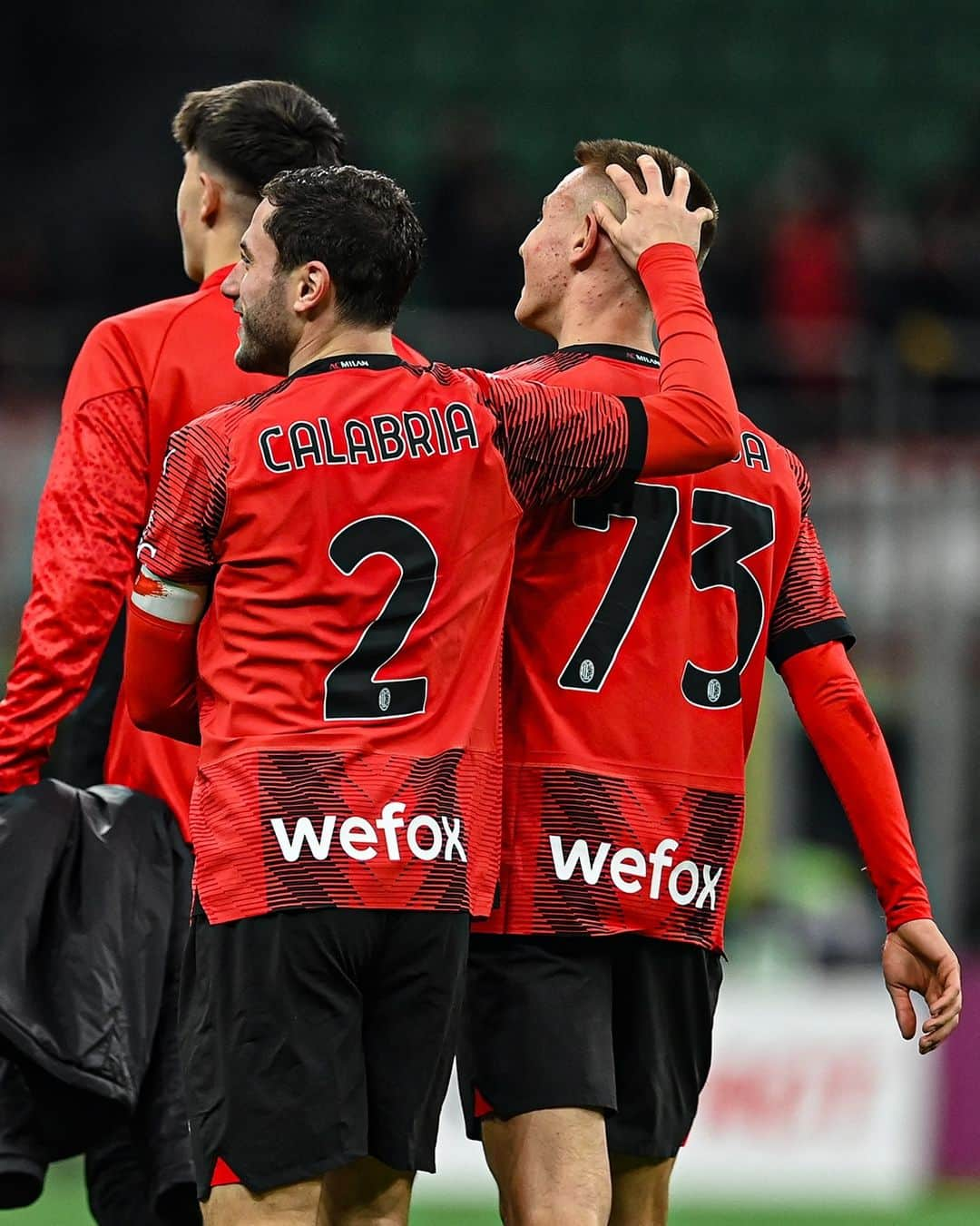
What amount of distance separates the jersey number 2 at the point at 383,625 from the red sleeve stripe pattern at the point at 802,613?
0.96 m

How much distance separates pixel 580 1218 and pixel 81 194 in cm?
1303

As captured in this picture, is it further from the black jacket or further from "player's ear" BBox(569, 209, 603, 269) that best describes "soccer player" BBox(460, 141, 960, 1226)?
the black jacket

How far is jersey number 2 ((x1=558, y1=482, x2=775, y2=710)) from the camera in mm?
3885

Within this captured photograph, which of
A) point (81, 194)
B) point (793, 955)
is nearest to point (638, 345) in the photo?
point (793, 955)

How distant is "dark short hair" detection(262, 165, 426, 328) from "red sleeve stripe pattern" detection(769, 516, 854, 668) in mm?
1008

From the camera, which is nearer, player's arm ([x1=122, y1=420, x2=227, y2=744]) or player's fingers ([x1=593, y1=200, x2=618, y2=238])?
player's arm ([x1=122, y1=420, x2=227, y2=744])

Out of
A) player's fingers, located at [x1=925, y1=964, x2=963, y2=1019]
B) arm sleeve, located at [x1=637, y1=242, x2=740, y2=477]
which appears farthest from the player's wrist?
player's fingers, located at [x1=925, y1=964, x2=963, y2=1019]

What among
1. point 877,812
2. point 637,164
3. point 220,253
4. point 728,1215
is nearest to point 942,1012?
point 877,812

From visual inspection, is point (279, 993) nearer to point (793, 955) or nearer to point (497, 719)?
point (497, 719)

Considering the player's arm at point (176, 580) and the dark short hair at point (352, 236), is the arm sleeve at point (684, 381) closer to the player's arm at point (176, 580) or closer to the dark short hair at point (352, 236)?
the dark short hair at point (352, 236)

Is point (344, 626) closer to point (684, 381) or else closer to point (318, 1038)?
point (318, 1038)

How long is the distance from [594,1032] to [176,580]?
1067 mm

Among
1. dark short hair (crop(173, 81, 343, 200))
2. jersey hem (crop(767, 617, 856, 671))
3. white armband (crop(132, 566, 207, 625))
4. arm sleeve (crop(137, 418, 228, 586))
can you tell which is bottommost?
jersey hem (crop(767, 617, 856, 671))

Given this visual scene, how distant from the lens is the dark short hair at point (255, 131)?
14.6 ft
